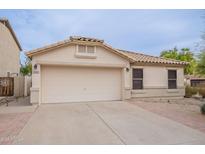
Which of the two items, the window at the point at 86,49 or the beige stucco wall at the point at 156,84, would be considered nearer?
the window at the point at 86,49

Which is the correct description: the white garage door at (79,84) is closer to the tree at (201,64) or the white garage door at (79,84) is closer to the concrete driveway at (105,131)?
the concrete driveway at (105,131)

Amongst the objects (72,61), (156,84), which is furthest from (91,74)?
(156,84)

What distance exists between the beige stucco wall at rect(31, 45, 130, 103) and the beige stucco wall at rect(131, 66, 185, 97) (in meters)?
1.49

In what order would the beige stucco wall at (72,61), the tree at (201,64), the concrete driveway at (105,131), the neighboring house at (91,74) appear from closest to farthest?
1. the concrete driveway at (105,131)
2. the tree at (201,64)
3. the beige stucco wall at (72,61)
4. the neighboring house at (91,74)

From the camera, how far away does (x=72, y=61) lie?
11336 millimetres

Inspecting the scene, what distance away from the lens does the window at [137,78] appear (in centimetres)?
1316

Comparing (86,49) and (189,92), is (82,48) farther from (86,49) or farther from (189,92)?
(189,92)

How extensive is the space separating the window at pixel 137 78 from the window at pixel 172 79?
272cm

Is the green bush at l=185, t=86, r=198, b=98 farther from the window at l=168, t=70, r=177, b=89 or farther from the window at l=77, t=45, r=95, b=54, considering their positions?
the window at l=77, t=45, r=95, b=54

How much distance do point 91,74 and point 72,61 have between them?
1683 millimetres

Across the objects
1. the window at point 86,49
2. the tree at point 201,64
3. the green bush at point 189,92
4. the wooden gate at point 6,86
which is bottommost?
the green bush at point 189,92

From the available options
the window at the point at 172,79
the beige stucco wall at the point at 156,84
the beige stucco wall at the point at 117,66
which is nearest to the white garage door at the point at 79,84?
the beige stucco wall at the point at 117,66
